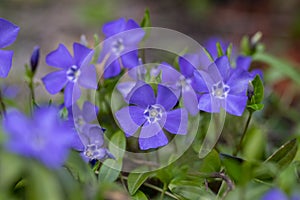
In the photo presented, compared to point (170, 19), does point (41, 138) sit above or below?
below

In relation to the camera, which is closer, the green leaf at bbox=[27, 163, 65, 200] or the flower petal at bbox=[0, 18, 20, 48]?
the green leaf at bbox=[27, 163, 65, 200]

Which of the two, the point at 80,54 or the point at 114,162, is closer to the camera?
the point at 114,162

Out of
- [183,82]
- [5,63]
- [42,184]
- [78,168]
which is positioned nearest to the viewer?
[42,184]

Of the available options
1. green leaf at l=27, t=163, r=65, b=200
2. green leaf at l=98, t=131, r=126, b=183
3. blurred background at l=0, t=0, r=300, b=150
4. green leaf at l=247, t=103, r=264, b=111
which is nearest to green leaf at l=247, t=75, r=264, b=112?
green leaf at l=247, t=103, r=264, b=111

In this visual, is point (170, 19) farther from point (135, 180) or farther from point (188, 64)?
point (135, 180)

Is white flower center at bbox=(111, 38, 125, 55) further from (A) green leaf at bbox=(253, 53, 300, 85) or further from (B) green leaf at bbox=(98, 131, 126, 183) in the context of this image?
(A) green leaf at bbox=(253, 53, 300, 85)

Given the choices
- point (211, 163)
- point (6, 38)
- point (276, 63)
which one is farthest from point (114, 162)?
point (276, 63)
